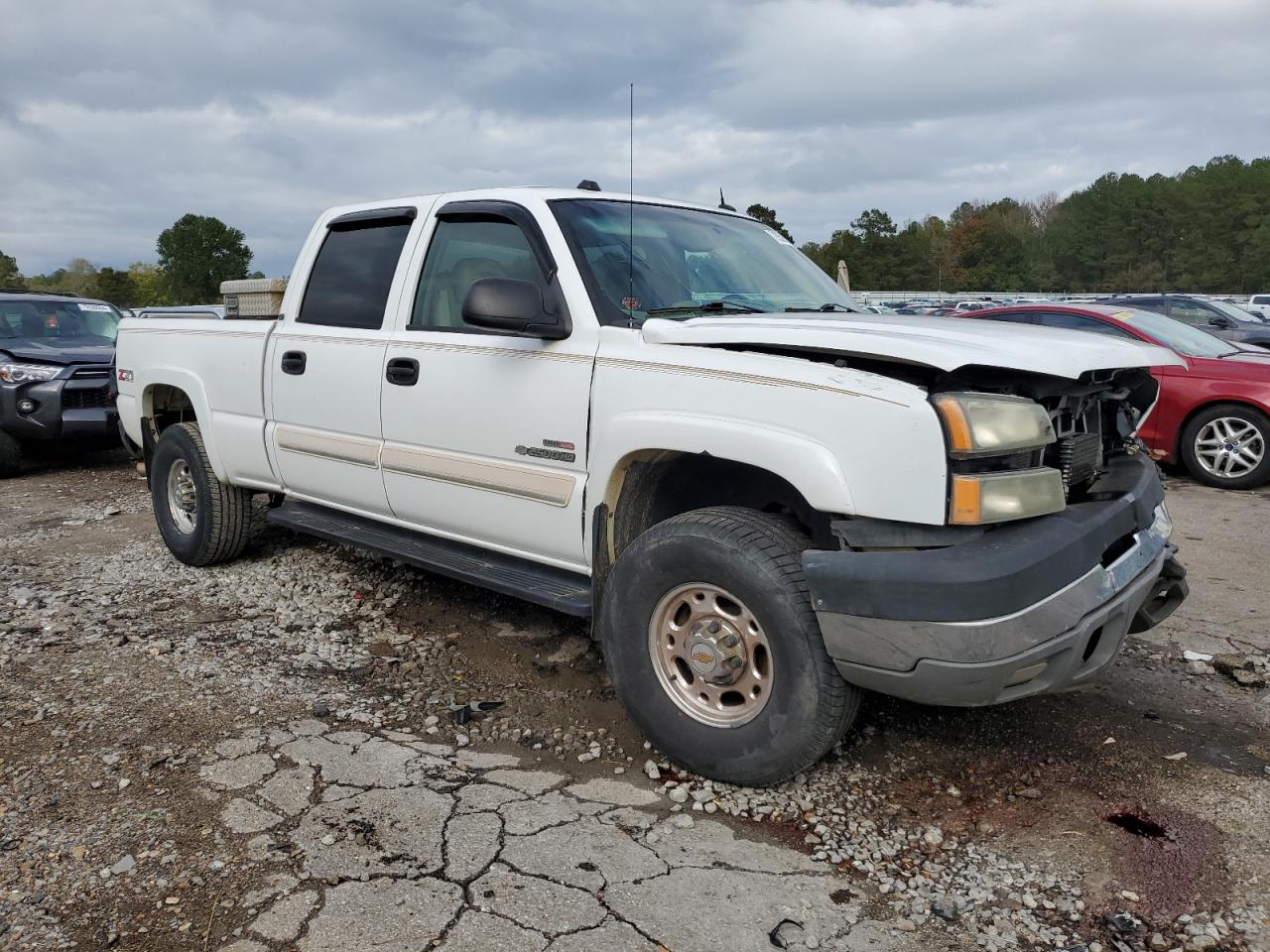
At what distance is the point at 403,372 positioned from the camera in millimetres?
3947

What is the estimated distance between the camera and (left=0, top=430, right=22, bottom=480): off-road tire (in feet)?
29.8

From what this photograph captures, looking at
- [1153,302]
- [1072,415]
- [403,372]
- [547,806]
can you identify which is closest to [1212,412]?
[1072,415]

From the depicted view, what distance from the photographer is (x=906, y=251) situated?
8062cm

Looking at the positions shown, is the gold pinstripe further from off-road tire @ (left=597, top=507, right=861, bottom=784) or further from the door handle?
off-road tire @ (left=597, top=507, right=861, bottom=784)

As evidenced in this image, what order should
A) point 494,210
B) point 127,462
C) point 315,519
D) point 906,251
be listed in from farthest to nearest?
point 906,251, point 127,462, point 315,519, point 494,210

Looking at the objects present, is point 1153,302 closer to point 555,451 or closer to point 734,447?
point 555,451

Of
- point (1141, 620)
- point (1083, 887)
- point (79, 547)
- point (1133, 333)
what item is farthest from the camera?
point (1133, 333)

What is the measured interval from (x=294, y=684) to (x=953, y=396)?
2.85m

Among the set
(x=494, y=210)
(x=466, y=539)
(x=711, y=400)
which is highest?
(x=494, y=210)

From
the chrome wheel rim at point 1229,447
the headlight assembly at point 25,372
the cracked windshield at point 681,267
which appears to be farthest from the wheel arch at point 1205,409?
the headlight assembly at point 25,372

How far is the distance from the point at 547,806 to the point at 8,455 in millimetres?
8517

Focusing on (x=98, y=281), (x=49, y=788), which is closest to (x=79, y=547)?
(x=49, y=788)

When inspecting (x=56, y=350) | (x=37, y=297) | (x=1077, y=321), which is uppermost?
(x=37, y=297)

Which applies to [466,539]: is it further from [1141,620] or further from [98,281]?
[98,281]
